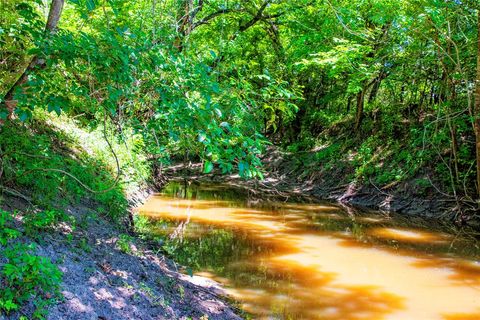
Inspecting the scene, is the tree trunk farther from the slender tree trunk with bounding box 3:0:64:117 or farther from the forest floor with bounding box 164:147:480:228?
the slender tree trunk with bounding box 3:0:64:117

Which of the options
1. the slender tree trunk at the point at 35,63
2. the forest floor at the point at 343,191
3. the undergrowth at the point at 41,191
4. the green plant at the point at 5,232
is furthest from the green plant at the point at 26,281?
the forest floor at the point at 343,191

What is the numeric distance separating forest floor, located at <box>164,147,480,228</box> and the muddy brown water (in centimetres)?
100

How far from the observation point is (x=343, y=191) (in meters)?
16.7

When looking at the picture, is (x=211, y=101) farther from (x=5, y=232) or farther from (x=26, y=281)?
(x=26, y=281)

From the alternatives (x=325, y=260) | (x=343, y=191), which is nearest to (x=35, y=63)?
(x=325, y=260)

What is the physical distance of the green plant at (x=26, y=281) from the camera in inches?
118

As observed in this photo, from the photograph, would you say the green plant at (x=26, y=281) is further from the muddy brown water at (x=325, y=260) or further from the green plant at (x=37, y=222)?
the muddy brown water at (x=325, y=260)

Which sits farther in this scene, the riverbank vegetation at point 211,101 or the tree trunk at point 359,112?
the tree trunk at point 359,112

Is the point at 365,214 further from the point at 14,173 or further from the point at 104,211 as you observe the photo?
the point at 14,173

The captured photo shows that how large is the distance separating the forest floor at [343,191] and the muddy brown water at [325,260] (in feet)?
3.28

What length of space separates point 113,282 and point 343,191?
13337 mm

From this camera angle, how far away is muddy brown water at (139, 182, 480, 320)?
6.01 metres

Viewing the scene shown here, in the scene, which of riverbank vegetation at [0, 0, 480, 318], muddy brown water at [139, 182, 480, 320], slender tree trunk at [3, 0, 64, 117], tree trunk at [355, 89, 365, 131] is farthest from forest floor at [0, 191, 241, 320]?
tree trunk at [355, 89, 365, 131]

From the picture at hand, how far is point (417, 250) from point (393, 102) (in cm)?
1198
